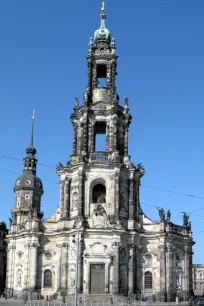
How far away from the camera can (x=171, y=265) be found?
194 feet

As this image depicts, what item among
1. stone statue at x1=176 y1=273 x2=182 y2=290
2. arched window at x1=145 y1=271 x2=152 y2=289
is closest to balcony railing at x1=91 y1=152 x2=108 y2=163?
arched window at x1=145 y1=271 x2=152 y2=289

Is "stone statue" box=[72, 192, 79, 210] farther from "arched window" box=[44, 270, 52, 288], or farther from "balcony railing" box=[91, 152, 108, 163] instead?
"arched window" box=[44, 270, 52, 288]

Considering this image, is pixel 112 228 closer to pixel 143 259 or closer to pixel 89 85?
pixel 143 259

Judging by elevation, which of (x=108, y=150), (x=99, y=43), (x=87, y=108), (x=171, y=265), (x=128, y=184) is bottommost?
(x=171, y=265)

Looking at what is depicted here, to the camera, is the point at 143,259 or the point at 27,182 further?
the point at 27,182

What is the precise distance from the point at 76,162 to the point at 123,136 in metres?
7.38

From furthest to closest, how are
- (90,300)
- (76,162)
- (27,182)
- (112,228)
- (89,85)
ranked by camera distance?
1. (27,182)
2. (89,85)
3. (76,162)
4. (112,228)
5. (90,300)

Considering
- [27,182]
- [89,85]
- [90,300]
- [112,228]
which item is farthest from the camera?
[27,182]

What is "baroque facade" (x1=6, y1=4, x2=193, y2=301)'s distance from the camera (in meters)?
56.2

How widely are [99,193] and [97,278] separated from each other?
10831mm

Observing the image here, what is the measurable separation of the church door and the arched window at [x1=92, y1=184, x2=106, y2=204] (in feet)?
27.8

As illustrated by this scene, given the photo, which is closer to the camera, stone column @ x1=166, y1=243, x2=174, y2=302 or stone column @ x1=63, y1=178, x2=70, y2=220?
stone column @ x1=166, y1=243, x2=174, y2=302

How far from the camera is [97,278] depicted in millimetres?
55656

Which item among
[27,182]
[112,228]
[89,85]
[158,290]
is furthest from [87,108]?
[27,182]
